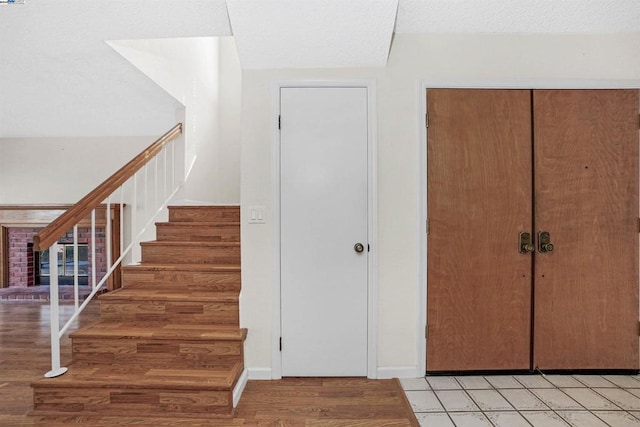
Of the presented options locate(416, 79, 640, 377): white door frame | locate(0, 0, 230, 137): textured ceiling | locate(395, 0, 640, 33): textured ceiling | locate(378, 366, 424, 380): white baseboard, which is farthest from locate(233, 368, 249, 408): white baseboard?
locate(395, 0, 640, 33): textured ceiling

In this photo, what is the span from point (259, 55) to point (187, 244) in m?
1.64

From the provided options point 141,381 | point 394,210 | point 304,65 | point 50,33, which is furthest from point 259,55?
point 141,381

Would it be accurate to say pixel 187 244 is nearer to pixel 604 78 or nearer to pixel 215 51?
pixel 215 51

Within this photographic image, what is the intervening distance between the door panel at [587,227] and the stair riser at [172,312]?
2086 millimetres

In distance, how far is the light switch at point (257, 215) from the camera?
2.30 m

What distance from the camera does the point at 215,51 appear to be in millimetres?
4562

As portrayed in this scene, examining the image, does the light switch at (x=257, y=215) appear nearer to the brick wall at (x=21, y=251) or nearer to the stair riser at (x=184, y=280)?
the stair riser at (x=184, y=280)

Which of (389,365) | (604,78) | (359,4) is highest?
(359,4)

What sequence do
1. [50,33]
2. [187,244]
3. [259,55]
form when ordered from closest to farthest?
[259,55]
[50,33]
[187,244]

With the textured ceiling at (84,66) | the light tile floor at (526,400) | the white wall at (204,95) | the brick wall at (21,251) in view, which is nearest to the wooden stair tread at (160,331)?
the light tile floor at (526,400)

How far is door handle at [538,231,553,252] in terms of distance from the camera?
2.29 meters

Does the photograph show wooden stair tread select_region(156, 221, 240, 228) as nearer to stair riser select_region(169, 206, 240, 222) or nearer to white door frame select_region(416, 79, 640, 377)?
stair riser select_region(169, 206, 240, 222)

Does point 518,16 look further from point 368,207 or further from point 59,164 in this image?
point 59,164

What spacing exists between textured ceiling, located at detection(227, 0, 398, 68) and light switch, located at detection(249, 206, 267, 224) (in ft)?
3.09
